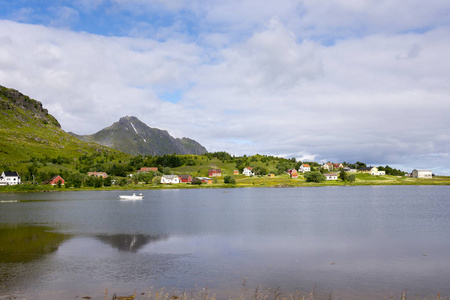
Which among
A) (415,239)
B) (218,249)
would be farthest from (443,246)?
(218,249)

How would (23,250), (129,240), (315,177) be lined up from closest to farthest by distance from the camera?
1. (23,250)
2. (129,240)
3. (315,177)

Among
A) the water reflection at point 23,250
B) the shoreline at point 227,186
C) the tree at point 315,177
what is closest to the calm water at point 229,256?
the water reflection at point 23,250

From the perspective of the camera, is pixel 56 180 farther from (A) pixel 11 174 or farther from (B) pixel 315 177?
(B) pixel 315 177

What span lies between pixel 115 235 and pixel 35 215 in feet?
110

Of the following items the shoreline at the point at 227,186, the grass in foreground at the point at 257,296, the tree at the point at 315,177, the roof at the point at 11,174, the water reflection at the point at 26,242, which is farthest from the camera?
the tree at the point at 315,177

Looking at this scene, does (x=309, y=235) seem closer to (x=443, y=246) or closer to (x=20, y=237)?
(x=443, y=246)

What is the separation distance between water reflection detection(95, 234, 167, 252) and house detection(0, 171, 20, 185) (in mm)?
176632

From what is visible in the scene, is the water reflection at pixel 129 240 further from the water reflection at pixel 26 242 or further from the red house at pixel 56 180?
the red house at pixel 56 180

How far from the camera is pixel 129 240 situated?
4216 centimetres

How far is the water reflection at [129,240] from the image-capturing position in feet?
124

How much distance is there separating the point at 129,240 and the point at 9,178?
183m

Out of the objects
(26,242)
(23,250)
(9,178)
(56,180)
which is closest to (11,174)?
(9,178)

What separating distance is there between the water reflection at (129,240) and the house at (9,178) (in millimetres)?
176632

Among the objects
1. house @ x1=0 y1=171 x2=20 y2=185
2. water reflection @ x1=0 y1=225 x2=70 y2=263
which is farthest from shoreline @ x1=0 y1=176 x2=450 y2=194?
water reflection @ x1=0 y1=225 x2=70 y2=263
